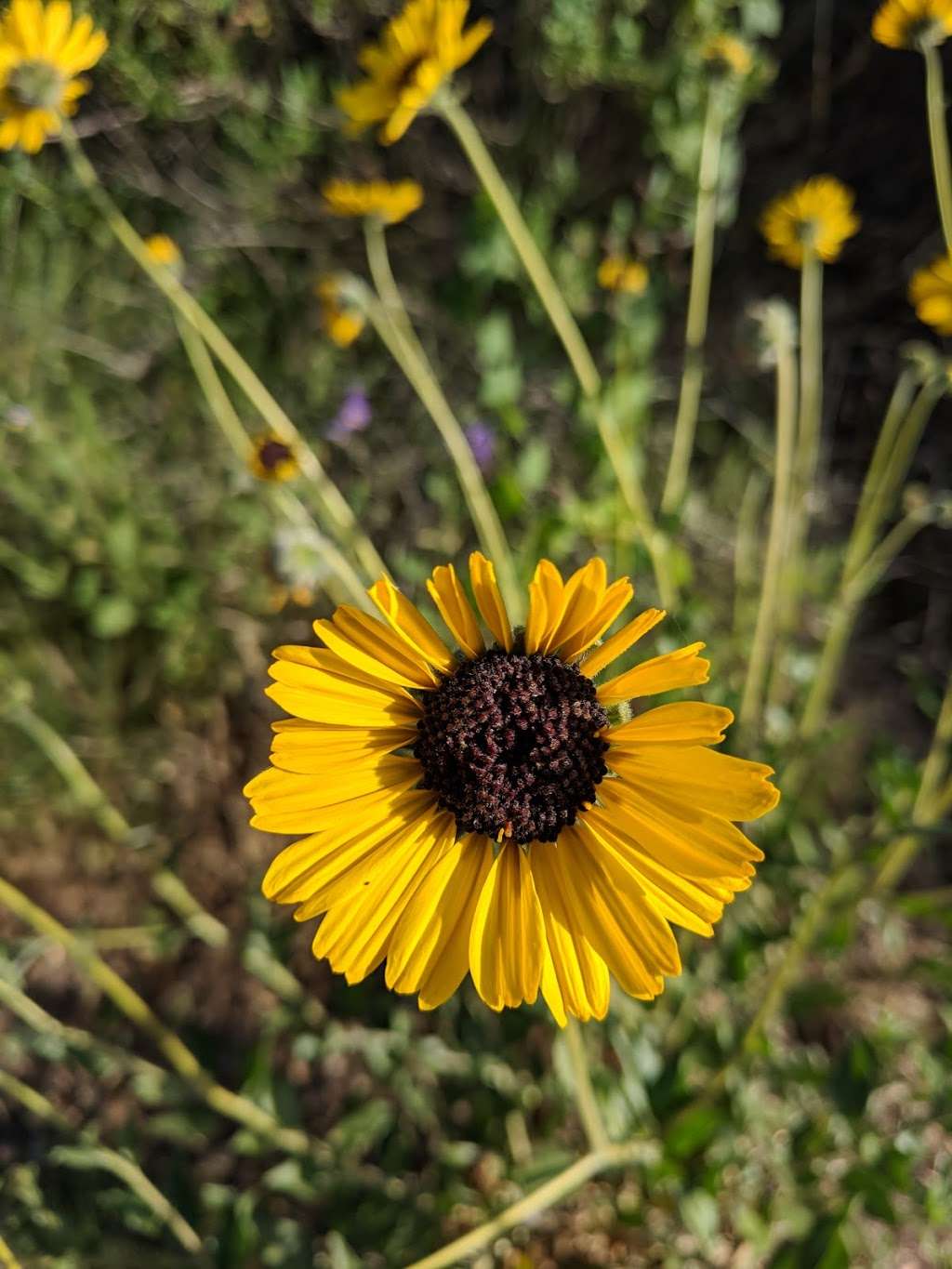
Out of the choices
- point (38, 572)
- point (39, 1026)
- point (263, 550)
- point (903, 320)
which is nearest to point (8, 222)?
point (38, 572)

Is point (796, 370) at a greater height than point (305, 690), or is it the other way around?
point (796, 370)

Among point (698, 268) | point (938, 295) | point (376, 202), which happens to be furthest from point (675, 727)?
point (376, 202)

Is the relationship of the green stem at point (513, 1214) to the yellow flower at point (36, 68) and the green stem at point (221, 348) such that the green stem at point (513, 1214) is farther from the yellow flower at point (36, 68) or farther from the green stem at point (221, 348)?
the yellow flower at point (36, 68)

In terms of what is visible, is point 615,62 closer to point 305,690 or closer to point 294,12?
point 294,12

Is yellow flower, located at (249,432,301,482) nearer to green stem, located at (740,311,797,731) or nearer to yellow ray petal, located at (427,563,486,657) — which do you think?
yellow ray petal, located at (427,563,486,657)

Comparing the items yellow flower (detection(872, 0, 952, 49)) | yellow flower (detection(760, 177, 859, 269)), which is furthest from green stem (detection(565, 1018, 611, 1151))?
yellow flower (detection(872, 0, 952, 49))

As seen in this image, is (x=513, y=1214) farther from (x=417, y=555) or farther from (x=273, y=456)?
(x=417, y=555)

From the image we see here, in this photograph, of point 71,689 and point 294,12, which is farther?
point 71,689

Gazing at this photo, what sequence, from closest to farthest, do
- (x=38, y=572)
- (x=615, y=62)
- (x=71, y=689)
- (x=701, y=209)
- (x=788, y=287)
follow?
(x=701, y=209)
(x=615, y=62)
(x=38, y=572)
(x=71, y=689)
(x=788, y=287)
